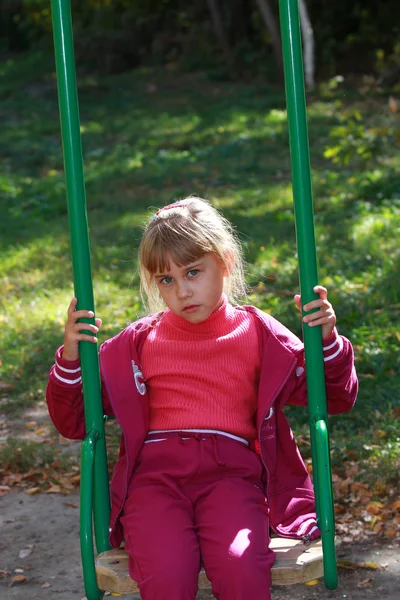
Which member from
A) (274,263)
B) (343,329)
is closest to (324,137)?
(274,263)

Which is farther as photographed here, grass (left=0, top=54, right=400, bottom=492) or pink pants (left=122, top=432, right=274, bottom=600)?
grass (left=0, top=54, right=400, bottom=492)

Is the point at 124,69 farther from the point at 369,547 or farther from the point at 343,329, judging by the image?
the point at 369,547

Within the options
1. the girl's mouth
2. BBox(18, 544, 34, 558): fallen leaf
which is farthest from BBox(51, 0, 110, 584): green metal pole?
BBox(18, 544, 34, 558): fallen leaf

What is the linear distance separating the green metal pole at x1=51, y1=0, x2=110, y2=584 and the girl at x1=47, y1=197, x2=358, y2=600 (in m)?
0.05

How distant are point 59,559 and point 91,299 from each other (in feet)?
4.81

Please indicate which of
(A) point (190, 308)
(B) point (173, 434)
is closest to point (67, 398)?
(B) point (173, 434)

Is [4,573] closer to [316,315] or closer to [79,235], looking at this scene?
[79,235]

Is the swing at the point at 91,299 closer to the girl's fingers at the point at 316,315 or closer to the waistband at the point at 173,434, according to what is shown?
the girl's fingers at the point at 316,315

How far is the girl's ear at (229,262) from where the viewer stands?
2.69 meters

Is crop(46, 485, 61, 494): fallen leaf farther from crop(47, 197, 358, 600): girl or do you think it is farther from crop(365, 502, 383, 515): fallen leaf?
crop(47, 197, 358, 600): girl

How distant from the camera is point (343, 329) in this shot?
547 cm

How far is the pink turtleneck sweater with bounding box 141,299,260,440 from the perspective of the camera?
2.64 metres

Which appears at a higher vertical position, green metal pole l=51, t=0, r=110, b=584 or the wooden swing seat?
green metal pole l=51, t=0, r=110, b=584

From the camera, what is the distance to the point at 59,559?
3.60m
